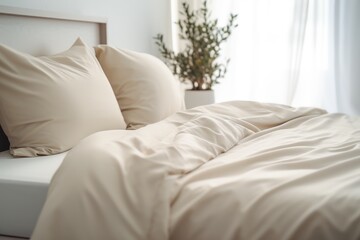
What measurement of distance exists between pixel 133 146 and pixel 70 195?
0.23 metres

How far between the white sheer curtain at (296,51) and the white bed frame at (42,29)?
1535mm

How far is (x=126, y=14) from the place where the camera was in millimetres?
2582

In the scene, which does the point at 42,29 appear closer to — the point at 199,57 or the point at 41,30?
the point at 41,30

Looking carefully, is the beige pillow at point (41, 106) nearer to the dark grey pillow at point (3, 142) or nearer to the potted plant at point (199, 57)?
the dark grey pillow at point (3, 142)

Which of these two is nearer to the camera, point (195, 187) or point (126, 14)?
point (195, 187)

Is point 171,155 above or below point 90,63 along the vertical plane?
below

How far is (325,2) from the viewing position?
3045mm

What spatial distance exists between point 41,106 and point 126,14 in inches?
59.8

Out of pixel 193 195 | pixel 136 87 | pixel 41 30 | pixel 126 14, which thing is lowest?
pixel 193 195

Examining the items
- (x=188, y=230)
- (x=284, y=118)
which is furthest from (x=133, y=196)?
(x=284, y=118)

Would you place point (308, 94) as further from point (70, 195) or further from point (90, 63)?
point (70, 195)

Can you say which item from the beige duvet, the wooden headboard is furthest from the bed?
the wooden headboard

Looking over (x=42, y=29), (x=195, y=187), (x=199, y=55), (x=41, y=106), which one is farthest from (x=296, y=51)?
(x=195, y=187)

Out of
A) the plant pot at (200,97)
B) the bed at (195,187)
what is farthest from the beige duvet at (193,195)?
the plant pot at (200,97)
